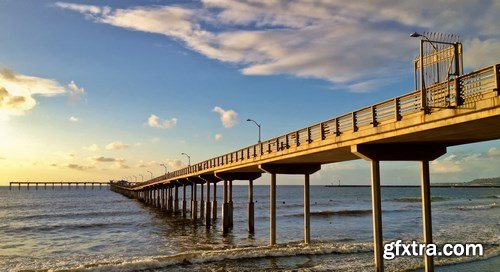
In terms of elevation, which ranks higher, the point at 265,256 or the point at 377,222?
the point at 377,222

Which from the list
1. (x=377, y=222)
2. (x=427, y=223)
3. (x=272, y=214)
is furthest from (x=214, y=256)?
(x=427, y=223)

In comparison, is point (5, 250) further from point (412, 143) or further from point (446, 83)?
point (446, 83)

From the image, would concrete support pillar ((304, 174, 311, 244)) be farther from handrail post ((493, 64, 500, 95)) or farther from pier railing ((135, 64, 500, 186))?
handrail post ((493, 64, 500, 95))

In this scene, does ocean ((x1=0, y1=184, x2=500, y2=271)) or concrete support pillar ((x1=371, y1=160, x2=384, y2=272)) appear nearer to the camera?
concrete support pillar ((x1=371, y1=160, x2=384, y2=272))

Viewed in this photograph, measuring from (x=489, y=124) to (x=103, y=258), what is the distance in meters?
26.3

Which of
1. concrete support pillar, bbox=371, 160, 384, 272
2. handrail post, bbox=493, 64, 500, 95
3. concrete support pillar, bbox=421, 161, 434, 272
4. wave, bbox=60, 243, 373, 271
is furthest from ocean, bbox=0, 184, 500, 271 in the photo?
handrail post, bbox=493, 64, 500, 95

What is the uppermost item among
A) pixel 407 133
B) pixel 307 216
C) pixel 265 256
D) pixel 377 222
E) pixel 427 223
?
pixel 407 133

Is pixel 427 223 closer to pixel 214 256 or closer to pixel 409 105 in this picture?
pixel 409 105

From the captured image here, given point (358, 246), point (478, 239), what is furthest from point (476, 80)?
point (478, 239)

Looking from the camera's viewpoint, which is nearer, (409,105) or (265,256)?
(409,105)

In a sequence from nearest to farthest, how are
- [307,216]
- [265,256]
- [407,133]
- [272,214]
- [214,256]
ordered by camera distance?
[407,133], [214,256], [265,256], [307,216], [272,214]

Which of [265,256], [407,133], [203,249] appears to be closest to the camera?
[407,133]

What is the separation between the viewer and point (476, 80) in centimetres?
1270

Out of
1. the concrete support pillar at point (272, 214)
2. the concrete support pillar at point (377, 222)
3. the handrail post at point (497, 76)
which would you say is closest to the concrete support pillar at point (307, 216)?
the concrete support pillar at point (272, 214)
